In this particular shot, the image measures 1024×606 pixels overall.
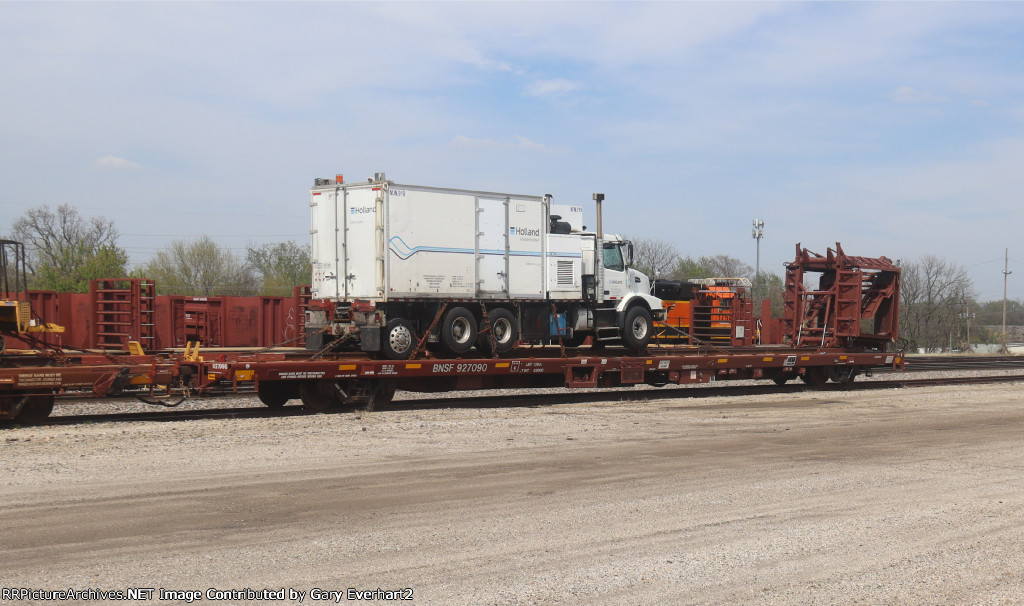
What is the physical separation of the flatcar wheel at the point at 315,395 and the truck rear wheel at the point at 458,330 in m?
2.26

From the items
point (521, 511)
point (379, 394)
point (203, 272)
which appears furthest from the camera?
point (203, 272)

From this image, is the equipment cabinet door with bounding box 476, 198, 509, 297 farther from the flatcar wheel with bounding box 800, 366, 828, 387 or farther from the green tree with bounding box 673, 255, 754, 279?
the green tree with bounding box 673, 255, 754, 279

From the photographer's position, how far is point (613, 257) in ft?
65.8

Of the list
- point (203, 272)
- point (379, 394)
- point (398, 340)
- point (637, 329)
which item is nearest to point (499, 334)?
point (398, 340)

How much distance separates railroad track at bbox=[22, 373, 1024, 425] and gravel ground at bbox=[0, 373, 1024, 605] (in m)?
1.63

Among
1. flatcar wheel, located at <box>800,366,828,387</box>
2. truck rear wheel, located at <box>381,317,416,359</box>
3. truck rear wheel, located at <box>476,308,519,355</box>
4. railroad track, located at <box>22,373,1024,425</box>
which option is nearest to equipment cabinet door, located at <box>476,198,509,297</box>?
truck rear wheel, located at <box>476,308,519,355</box>

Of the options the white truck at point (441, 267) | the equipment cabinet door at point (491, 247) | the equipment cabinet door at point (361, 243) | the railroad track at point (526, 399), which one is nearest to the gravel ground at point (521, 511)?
the railroad track at point (526, 399)

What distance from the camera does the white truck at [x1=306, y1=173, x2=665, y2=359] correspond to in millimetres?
16641

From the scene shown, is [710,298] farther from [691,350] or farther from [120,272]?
[120,272]

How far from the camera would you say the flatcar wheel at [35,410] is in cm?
1437

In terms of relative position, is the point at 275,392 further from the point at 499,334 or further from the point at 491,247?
the point at 491,247

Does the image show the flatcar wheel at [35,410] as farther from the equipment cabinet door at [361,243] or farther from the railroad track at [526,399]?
the equipment cabinet door at [361,243]

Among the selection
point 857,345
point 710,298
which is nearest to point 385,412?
point 857,345

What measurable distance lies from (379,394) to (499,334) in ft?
8.79
